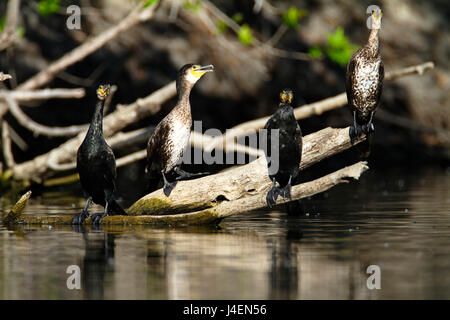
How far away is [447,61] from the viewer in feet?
75.8

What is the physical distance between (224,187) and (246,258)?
2728 millimetres

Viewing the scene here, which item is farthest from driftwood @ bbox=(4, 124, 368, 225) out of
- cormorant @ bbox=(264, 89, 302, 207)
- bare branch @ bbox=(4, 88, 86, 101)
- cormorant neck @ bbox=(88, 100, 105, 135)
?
bare branch @ bbox=(4, 88, 86, 101)

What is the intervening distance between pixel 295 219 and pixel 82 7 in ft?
37.5

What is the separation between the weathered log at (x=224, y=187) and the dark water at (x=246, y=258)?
0.44 metres

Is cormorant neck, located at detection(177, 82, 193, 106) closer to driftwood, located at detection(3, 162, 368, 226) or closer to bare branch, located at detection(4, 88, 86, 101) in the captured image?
driftwood, located at detection(3, 162, 368, 226)

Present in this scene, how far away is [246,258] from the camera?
749 cm

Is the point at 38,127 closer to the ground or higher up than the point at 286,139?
higher up

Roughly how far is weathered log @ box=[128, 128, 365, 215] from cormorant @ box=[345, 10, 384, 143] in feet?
1.89

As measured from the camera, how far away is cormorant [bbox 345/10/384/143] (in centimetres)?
935

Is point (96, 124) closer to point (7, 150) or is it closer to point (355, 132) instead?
point (355, 132)

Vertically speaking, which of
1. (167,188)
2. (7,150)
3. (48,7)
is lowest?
(167,188)

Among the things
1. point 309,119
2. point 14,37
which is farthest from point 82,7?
point 309,119

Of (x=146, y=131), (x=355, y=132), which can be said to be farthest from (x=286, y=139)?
(x=146, y=131)
